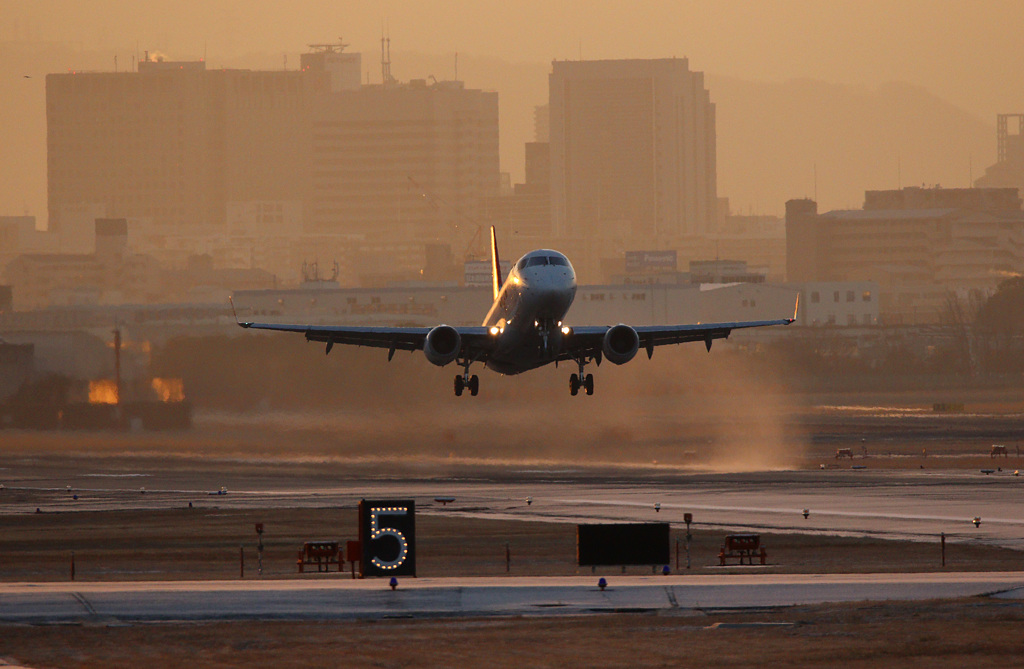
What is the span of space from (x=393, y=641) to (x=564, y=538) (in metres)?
24.1

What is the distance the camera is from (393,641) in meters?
44.3

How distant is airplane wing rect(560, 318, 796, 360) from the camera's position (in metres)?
73.1

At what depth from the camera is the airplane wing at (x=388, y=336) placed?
7331cm

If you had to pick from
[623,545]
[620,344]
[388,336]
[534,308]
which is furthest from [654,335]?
[623,545]

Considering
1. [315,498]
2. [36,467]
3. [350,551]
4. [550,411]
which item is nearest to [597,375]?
[550,411]

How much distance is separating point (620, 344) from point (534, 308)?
511cm

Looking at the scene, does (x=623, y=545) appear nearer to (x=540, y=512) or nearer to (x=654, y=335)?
(x=540, y=512)

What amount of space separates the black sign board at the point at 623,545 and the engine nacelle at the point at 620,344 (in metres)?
12.8

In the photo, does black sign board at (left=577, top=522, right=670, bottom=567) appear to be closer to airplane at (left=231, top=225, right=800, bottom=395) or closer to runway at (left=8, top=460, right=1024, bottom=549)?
airplane at (left=231, top=225, right=800, bottom=395)

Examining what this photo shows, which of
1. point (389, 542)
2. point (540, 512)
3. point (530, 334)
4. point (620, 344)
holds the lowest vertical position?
point (389, 542)

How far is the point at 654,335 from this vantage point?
264 feet

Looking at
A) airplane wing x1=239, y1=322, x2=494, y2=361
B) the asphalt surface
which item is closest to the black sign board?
the asphalt surface

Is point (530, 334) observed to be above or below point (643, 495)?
above

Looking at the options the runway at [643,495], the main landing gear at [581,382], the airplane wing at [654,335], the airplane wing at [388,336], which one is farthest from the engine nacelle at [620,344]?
the runway at [643,495]
